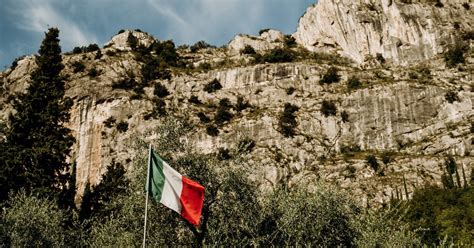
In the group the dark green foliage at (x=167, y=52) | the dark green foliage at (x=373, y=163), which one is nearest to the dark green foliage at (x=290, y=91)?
the dark green foliage at (x=373, y=163)

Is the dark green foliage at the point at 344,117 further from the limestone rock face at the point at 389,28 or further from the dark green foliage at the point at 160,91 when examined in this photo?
the dark green foliage at the point at 160,91

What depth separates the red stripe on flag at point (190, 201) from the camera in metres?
20.3

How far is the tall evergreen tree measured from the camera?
43.7m

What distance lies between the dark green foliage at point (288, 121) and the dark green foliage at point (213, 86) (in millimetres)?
14774

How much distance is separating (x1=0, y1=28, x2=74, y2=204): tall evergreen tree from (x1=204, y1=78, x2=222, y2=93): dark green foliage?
33.4m

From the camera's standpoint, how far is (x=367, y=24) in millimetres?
94188

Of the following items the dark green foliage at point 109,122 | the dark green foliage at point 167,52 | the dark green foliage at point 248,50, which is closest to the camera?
the dark green foliage at point 109,122

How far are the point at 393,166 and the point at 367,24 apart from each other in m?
37.5

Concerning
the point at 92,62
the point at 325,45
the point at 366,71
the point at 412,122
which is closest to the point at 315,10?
the point at 325,45

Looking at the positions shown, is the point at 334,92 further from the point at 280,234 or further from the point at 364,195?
the point at 280,234

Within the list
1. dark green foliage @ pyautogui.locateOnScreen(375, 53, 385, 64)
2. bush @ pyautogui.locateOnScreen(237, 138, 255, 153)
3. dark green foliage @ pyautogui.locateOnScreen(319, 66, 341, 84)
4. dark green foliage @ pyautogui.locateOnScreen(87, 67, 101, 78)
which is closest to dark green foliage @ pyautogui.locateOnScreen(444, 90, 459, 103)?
dark green foliage @ pyautogui.locateOnScreen(375, 53, 385, 64)

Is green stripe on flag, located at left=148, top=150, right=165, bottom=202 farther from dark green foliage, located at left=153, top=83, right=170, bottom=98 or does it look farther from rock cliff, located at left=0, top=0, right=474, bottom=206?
dark green foliage, located at left=153, top=83, right=170, bottom=98

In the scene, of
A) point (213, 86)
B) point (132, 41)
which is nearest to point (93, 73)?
point (132, 41)

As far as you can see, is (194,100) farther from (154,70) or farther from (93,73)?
(93,73)
